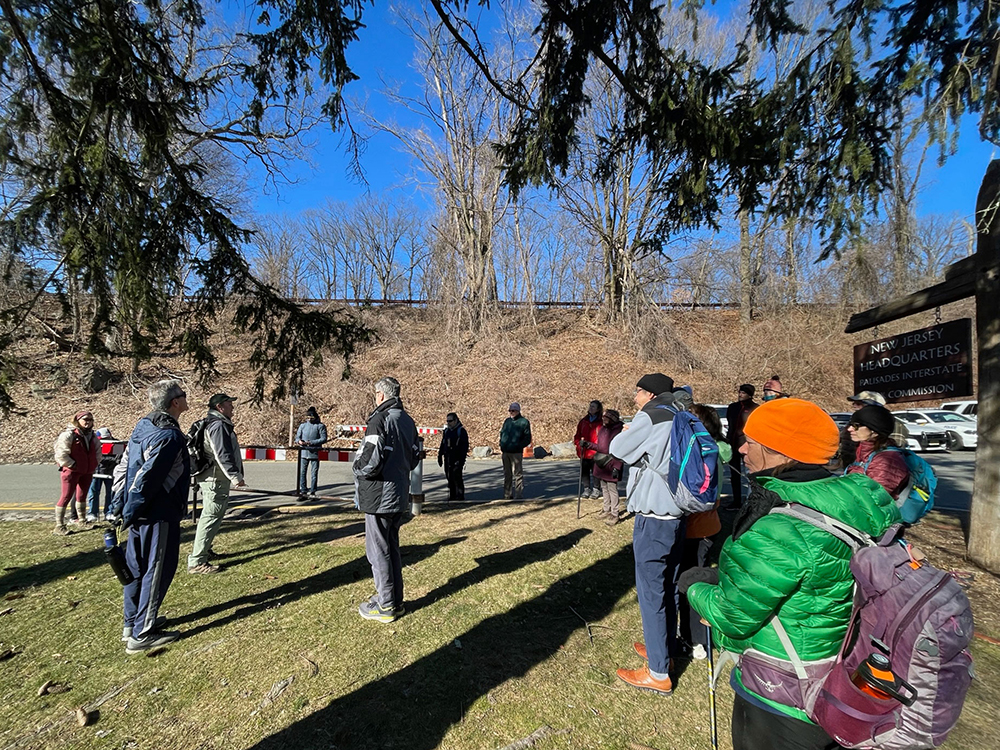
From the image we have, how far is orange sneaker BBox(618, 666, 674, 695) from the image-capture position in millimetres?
3361

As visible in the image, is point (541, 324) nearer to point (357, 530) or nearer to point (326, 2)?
point (357, 530)

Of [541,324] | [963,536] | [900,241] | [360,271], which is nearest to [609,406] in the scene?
[541,324]

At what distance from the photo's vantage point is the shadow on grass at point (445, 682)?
2.94 m

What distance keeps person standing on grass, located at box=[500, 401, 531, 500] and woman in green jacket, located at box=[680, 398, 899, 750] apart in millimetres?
7102

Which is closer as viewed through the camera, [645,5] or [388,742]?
[388,742]

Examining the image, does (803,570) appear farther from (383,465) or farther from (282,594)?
(282,594)

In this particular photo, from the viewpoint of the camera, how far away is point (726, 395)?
70.4ft

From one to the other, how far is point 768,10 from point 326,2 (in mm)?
3805

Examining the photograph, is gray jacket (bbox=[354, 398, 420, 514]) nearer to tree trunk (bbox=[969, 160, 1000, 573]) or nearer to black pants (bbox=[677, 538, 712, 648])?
black pants (bbox=[677, 538, 712, 648])

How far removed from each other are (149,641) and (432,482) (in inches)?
307

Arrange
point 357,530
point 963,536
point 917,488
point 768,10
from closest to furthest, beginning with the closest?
point 917,488, point 768,10, point 963,536, point 357,530

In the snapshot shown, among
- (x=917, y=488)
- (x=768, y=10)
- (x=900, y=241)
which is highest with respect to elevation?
(x=768, y=10)

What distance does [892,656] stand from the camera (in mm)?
1438

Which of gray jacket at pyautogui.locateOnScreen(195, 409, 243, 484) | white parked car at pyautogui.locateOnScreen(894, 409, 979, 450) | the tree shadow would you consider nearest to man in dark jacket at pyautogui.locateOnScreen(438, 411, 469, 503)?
the tree shadow
